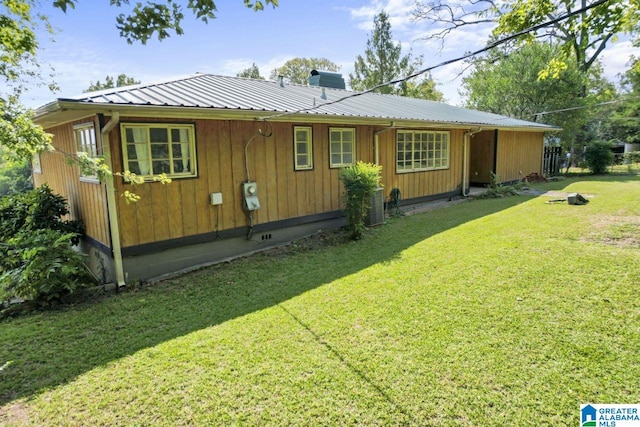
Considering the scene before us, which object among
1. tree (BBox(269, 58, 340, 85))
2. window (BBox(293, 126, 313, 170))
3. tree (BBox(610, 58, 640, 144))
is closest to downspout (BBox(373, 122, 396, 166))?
window (BBox(293, 126, 313, 170))

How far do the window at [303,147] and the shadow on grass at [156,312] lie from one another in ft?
5.94

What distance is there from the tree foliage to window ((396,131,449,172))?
7037 millimetres

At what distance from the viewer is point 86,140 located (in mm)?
6141

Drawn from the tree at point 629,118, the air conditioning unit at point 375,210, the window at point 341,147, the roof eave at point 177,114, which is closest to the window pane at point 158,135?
the roof eave at point 177,114

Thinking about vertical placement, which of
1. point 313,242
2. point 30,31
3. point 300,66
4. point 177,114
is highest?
point 300,66

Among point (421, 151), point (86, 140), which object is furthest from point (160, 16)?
point (421, 151)

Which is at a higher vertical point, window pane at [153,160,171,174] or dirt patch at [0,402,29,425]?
window pane at [153,160,171,174]

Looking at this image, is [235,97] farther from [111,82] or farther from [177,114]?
[111,82]

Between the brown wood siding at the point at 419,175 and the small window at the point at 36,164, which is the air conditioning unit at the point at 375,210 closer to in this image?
the brown wood siding at the point at 419,175

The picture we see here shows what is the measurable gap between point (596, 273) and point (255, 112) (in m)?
5.29

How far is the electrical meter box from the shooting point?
646cm

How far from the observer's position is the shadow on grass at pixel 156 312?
3.26 meters

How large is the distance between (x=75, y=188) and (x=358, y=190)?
534 cm

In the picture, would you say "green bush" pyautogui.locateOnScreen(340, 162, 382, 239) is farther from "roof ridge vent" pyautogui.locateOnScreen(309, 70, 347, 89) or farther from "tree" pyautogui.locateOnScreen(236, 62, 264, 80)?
"tree" pyautogui.locateOnScreen(236, 62, 264, 80)
